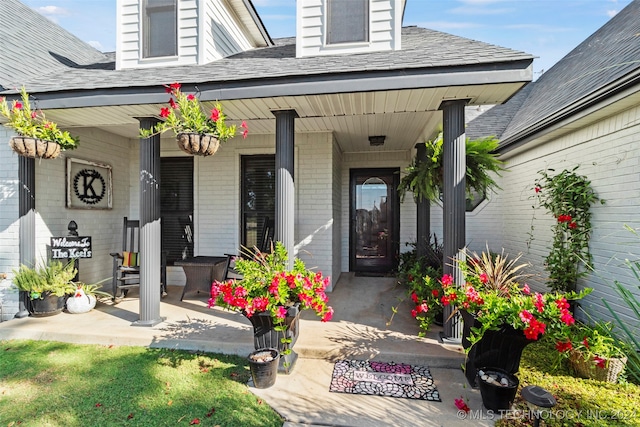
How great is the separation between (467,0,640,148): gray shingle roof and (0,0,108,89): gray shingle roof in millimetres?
6004

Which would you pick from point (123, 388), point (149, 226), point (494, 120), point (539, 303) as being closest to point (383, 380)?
point (539, 303)

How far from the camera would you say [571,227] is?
3.72 meters

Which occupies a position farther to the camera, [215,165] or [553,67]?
[553,67]

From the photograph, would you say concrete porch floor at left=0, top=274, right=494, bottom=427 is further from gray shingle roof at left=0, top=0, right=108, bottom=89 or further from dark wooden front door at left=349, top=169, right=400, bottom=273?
gray shingle roof at left=0, top=0, right=108, bottom=89

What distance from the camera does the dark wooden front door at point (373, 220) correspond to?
6688 mm

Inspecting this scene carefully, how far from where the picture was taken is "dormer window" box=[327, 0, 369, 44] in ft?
12.2

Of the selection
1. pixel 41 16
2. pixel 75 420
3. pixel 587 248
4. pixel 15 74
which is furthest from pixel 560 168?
pixel 41 16

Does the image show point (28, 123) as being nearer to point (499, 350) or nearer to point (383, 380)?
point (383, 380)

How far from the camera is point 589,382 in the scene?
2633 millimetres

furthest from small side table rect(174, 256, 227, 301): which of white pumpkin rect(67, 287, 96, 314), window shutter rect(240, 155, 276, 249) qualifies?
white pumpkin rect(67, 287, 96, 314)

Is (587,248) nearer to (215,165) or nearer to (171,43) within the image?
(215,165)

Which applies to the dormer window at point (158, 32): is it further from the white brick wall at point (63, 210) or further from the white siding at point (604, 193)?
the white siding at point (604, 193)

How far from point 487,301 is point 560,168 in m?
3.09

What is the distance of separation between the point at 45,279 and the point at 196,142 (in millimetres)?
2975
